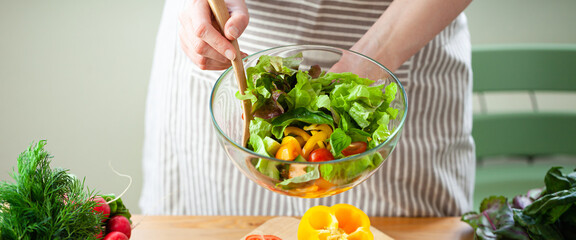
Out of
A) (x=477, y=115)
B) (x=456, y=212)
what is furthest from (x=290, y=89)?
(x=477, y=115)

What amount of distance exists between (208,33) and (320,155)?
257 mm

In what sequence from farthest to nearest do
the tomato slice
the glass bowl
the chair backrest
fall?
the chair backrest → the tomato slice → the glass bowl

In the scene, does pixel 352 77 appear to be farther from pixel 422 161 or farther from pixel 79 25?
pixel 79 25

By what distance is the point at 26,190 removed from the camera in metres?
0.82

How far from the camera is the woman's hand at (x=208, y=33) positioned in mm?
853

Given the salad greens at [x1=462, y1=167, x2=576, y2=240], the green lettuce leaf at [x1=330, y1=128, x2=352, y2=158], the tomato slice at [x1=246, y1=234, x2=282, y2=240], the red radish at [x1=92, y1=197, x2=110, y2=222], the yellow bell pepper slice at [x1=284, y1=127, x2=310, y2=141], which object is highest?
the yellow bell pepper slice at [x1=284, y1=127, x2=310, y2=141]

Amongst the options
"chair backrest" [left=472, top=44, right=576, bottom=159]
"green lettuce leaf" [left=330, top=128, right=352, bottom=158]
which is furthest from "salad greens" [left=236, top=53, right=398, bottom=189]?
"chair backrest" [left=472, top=44, right=576, bottom=159]

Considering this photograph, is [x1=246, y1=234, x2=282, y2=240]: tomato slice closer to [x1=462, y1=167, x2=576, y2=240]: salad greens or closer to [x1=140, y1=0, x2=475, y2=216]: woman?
[x1=140, y1=0, x2=475, y2=216]: woman

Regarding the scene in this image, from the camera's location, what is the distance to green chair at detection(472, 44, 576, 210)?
156 cm

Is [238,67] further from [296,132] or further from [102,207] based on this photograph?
[102,207]

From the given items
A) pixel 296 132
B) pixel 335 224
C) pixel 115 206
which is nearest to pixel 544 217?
pixel 335 224

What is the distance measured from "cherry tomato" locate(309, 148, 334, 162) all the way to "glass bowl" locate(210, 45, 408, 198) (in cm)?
2

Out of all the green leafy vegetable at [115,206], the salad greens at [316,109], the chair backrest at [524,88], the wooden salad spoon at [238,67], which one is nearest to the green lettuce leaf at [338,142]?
the salad greens at [316,109]

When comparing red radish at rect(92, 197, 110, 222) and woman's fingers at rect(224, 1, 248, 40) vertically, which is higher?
woman's fingers at rect(224, 1, 248, 40)
